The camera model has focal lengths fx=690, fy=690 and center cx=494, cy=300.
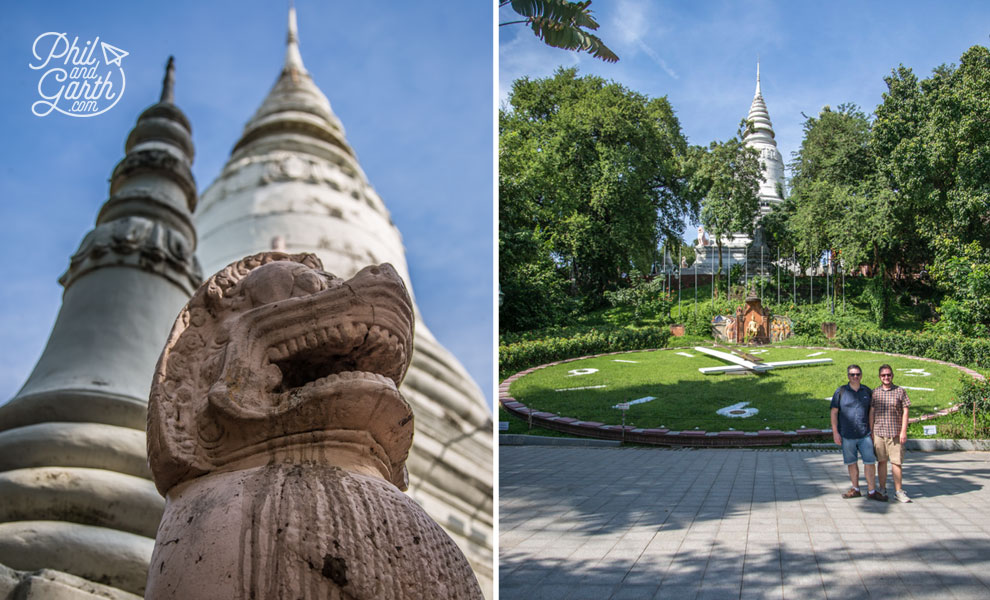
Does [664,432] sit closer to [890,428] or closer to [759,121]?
[890,428]

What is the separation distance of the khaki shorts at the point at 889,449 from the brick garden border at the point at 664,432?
56 cm

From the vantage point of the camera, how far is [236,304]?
1.88m

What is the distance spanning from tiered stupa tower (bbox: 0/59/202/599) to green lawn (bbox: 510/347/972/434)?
2.90 metres

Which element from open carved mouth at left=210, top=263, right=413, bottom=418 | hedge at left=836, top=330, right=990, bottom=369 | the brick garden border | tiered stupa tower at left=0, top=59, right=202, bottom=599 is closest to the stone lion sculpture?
open carved mouth at left=210, top=263, right=413, bottom=418

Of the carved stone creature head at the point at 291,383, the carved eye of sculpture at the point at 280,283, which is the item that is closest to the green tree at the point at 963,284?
the carved stone creature head at the point at 291,383

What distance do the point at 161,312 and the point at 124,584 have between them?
6.01 ft

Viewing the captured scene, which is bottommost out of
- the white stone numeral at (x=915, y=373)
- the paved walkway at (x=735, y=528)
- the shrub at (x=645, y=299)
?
the paved walkway at (x=735, y=528)

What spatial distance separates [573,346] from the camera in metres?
5.91

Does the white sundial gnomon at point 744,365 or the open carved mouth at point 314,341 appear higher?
the open carved mouth at point 314,341

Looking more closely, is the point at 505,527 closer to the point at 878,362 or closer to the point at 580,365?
the point at 580,365

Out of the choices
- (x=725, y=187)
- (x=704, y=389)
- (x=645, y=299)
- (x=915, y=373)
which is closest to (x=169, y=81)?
(x=645, y=299)

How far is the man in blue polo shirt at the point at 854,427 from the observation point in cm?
429

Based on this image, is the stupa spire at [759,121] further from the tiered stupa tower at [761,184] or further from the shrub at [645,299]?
the shrub at [645,299]

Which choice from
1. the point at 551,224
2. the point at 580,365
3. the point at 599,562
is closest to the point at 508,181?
the point at 551,224
